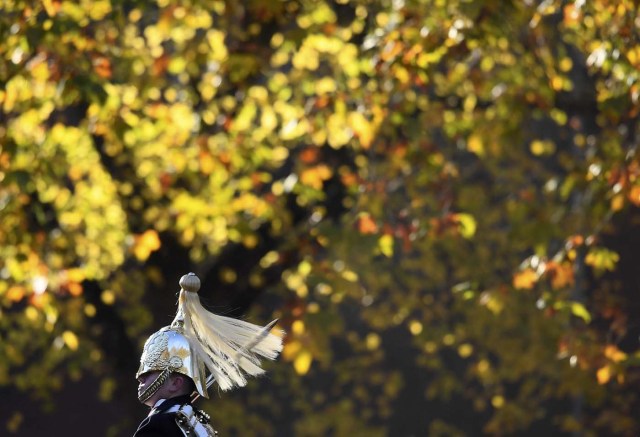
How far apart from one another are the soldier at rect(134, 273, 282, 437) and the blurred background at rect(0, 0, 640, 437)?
6.05 feet

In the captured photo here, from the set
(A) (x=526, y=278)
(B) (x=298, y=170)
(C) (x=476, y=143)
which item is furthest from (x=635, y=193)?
(B) (x=298, y=170)

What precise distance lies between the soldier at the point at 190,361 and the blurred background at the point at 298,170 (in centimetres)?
184

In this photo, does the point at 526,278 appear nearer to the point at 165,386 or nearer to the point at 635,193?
the point at 635,193

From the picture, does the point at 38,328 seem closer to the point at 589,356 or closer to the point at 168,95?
Answer: the point at 168,95

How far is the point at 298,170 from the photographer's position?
12.7 metres

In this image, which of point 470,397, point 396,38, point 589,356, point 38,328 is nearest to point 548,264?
point 589,356

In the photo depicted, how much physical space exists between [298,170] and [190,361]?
6.55 metres

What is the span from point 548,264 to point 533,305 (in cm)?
629

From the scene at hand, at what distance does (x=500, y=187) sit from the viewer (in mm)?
16391

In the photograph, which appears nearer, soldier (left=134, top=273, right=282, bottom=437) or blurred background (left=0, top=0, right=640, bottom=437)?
soldier (left=134, top=273, right=282, bottom=437)

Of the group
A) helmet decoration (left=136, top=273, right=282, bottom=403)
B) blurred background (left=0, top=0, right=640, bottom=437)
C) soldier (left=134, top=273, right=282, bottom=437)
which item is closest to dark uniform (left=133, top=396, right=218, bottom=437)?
soldier (left=134, top=273, right=282, bottom=437)

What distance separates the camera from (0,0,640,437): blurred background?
10.7 metres

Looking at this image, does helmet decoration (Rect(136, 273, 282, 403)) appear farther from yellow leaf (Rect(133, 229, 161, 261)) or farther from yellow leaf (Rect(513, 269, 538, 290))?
yellow leaf (Rect(133, 229, 161, 261))

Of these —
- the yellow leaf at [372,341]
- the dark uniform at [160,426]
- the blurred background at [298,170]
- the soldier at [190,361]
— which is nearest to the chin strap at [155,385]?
the soldier at [190,361]
